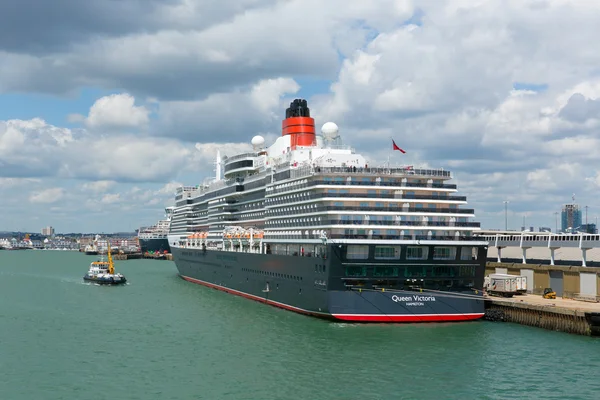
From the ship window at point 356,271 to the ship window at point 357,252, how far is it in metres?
0.78

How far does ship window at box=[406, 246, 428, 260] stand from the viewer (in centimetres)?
5109

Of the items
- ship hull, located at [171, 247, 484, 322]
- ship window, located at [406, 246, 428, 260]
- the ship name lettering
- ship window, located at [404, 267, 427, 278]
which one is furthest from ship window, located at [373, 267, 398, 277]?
the ship name lettering

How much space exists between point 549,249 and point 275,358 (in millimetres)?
39649

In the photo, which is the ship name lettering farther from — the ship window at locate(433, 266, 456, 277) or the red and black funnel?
the red and black funnel

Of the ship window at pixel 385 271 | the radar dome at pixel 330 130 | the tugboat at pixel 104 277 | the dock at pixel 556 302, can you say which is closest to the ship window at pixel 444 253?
the ship window at pixel 385 271

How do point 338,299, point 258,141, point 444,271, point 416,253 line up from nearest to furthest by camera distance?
point 338,299 < point 416,253 < point 444,271 < point 258,141

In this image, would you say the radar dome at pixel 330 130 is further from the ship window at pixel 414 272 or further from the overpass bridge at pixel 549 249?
the ship window at pixel 414 272

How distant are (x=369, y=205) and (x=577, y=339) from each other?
718 inches

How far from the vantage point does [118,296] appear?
76625 mm

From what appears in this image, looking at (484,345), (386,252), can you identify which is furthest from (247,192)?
(484,345)

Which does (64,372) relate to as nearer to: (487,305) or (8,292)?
(487,305)

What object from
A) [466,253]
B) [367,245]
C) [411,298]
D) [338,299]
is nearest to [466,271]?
[466,253]

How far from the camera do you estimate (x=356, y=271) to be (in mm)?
50062

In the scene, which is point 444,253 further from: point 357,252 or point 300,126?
point 300,126
